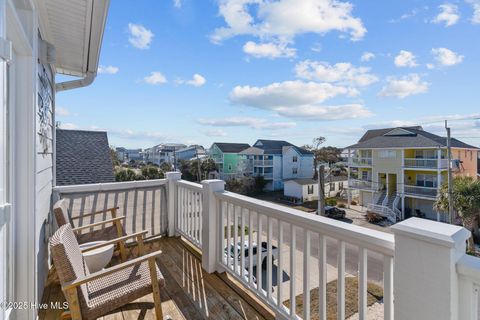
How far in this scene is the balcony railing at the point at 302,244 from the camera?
2.87 feet

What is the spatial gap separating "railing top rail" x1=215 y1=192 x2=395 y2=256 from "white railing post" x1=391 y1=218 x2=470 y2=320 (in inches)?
5.1

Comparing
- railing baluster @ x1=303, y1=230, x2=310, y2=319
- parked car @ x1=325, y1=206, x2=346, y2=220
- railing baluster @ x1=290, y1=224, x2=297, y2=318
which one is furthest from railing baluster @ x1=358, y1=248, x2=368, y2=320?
parked car @ x1=325, y1=206, x2=346, y2=220

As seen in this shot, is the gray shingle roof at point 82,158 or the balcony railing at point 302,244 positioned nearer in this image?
the balcony railing at point 302,244

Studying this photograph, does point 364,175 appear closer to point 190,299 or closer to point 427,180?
point 427,180

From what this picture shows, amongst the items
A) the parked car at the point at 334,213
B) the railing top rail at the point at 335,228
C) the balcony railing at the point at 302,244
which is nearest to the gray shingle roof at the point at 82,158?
the balcony railing at the point at 302,244

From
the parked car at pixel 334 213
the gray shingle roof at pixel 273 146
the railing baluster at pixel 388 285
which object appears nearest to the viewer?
the railing baluster at pixel 388 285

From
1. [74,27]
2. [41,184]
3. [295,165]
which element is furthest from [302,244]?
[295,165]

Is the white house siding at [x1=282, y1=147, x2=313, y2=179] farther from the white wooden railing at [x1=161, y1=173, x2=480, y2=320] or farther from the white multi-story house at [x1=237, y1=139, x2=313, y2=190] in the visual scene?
the white wooden railing at [x1=161, y1=173, x2=480, y2=320]

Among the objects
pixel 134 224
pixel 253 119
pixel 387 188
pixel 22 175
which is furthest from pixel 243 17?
pixel 253 119

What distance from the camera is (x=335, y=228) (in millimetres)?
1337

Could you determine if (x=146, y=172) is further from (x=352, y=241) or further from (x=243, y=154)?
(x=352, y=241)

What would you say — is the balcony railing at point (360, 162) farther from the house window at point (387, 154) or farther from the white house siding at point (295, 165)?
the white house siding at point (295, 165)

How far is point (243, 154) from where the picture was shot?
2553cm

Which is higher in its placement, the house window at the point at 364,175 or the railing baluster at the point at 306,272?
the railing baluster at the point at 306,272
